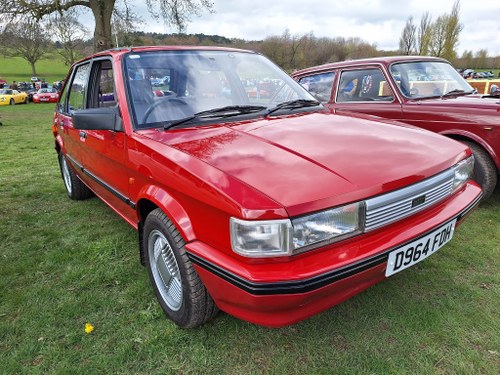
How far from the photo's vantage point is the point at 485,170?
3.85 meters

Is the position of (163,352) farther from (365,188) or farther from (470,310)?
(470,310)

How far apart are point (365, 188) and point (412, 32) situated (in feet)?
166

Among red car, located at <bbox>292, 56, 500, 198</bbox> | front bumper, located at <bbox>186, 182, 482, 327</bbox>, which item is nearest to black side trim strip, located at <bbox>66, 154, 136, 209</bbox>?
front bumper, located at <bbox>186, 182, 482, 327</bbox>

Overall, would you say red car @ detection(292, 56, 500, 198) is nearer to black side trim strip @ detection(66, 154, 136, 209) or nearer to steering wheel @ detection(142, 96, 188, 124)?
steering wheel @ detection(142, 96, 188, 124)

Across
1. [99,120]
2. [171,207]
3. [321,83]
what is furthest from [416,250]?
[321,83]

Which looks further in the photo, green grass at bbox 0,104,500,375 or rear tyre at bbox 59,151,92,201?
rear tyre at bbox 59,151,92,201

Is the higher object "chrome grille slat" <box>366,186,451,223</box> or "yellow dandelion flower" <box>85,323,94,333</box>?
"chrome grille slat" <box>366,186,451,223</box>

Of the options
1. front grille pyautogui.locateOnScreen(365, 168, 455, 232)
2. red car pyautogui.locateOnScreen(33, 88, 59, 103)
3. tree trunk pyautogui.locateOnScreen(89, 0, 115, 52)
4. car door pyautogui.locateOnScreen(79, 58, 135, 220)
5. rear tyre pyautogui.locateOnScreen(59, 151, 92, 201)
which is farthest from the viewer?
red car pyautogui.locateOnScreen(33, 88, 59, 103)

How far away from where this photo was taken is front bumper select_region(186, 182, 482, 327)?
155 centimetres

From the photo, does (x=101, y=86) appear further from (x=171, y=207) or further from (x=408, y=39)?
(x=408, y=39)

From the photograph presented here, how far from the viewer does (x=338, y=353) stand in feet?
6.61

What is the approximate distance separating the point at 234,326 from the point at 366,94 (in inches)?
149

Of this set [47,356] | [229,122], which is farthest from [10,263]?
[229,122]

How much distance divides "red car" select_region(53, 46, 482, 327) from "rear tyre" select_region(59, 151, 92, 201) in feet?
5.57
